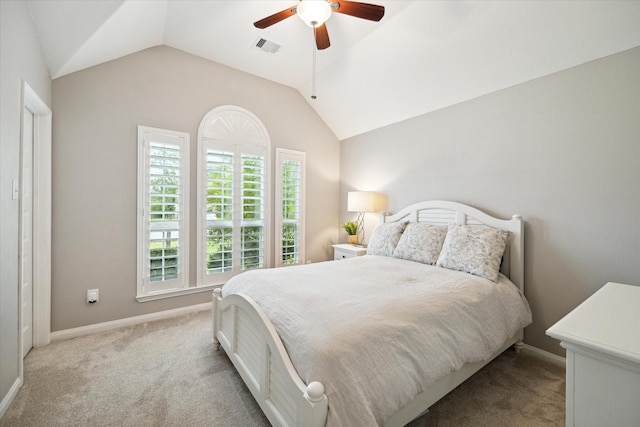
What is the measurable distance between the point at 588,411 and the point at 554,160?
2.00 metres

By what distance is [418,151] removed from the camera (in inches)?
133

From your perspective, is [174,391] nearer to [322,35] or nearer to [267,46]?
[322,35]

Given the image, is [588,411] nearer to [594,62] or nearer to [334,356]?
[334,356]

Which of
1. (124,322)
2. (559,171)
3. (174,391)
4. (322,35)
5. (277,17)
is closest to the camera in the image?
(174,391)

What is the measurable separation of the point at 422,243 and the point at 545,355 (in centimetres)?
134

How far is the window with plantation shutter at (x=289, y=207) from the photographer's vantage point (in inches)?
152

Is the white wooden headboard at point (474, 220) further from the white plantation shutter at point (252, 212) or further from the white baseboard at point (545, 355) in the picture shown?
the white plantation shutter at point (252, 212)

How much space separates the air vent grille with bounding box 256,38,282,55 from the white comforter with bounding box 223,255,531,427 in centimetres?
242

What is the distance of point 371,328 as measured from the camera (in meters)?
1.37

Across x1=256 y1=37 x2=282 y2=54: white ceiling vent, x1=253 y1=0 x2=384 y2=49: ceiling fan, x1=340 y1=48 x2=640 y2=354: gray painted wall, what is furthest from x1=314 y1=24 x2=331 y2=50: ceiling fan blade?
x1=340 y1=48 x2=640 y2=354: gray painted wall

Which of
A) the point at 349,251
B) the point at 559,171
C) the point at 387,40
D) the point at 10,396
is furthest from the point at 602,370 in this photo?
the point at 10,396

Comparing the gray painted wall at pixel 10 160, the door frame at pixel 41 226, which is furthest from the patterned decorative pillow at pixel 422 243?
the door frame at pixel 41 226

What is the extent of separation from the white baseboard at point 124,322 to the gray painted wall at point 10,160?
2.59 feet

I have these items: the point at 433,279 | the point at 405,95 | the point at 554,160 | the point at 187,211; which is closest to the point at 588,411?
the point at 433,279
